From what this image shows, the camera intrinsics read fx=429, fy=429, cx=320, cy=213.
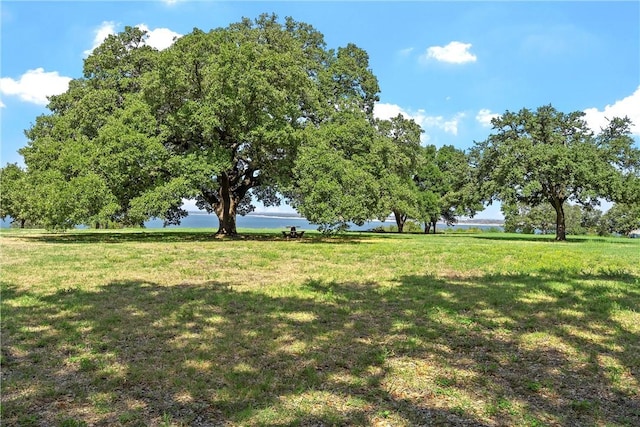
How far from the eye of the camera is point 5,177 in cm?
4103

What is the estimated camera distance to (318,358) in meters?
5.09

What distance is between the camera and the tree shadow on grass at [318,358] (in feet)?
12.7

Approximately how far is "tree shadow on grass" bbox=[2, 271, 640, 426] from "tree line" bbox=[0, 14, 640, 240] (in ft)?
47.5

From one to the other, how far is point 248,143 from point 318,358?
20325mm

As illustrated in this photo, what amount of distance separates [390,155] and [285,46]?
10799 millimetres

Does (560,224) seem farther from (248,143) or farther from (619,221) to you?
(619,221)

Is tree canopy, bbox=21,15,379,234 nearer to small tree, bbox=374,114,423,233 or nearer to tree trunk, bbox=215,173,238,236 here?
tree trunk, bbox=215,173,238,236

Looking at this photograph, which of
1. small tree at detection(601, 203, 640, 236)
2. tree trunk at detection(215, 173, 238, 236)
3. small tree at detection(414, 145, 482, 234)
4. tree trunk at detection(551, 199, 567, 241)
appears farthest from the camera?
small tree at detection(601, 203, 640, 236)

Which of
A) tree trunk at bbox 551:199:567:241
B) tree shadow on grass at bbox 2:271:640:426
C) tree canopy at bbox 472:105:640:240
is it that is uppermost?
tree canopy at bbox 472:105:640:240

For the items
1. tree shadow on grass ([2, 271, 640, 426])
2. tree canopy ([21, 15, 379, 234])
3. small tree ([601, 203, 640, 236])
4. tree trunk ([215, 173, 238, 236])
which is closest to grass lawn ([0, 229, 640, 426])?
tree shadow on grass ([2, 271, 640, 426])

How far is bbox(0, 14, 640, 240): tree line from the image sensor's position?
2186 centimetres

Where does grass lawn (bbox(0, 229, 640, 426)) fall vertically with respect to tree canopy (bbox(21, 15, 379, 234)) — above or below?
below

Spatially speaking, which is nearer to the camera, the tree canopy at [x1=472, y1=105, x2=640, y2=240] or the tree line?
the tree line

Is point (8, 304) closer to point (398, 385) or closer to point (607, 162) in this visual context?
point (398, 385)
